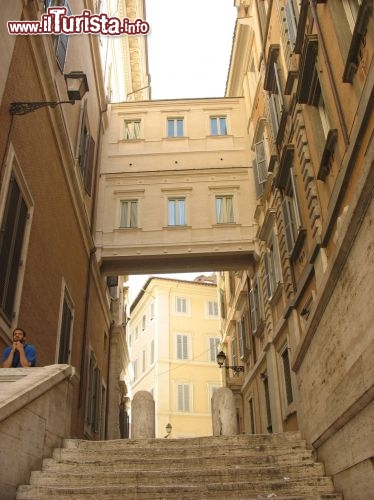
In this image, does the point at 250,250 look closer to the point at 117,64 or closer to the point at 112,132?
the point at 112,132

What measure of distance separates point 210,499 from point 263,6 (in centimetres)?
1519

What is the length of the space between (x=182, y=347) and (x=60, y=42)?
2899 centimetres

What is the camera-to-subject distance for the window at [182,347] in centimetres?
3822

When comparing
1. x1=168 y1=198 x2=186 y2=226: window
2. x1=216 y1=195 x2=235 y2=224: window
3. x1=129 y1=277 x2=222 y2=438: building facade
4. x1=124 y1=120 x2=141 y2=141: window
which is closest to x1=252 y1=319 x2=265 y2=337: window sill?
x1=216 y1=195 x2=235 y2=224: window

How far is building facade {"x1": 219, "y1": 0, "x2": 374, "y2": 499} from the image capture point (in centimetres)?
489

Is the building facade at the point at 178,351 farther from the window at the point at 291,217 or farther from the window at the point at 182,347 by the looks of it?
the window at the point at 291,217

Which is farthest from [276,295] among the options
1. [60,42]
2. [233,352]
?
[233,352]

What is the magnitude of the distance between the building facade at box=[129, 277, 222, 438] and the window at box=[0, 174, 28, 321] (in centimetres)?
2753

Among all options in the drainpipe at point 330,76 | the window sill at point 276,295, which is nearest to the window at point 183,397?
the window sill at point 276,295

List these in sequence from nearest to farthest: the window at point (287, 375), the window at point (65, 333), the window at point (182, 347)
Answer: the window at point (65, 333) < the window at point (287, 375) < the window at point (182, 347)

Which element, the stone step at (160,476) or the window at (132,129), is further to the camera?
the window at (132,129)

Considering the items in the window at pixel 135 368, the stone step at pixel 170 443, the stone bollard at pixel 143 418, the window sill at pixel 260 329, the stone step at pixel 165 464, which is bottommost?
the stone step at pixel 165 464

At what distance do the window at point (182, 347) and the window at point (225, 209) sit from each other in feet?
73.2

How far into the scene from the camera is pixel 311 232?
10.5m
